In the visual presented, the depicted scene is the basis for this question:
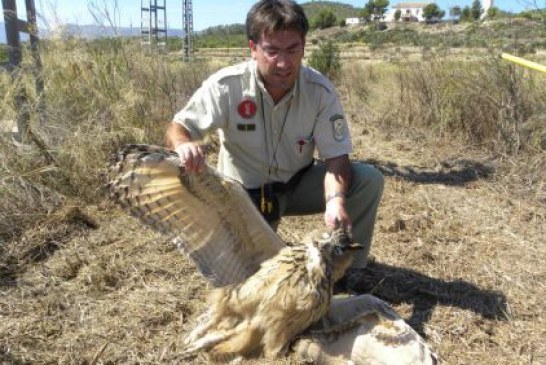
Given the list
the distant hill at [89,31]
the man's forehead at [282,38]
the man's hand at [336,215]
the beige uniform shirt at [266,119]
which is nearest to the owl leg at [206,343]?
the man's hand at [336,215]

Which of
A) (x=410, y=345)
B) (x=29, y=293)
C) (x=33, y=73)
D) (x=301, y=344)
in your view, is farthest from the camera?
(x=33, y=73)

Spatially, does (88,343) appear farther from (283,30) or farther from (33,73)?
(33,73)

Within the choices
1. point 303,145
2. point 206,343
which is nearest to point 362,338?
point 206,343

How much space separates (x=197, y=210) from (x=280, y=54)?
1.09 m

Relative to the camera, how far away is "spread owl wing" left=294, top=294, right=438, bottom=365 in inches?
96.2

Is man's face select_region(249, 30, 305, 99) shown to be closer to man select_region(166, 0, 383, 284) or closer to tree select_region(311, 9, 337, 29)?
man select_region(166, 0, 383, 284)

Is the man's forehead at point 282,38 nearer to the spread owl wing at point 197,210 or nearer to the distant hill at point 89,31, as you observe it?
the spread owl wing at point 197,210

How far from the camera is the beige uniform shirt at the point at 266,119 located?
3.36 meters

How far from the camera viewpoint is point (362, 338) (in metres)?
2.60

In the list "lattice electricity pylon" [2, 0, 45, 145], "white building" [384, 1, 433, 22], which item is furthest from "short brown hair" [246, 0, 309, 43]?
"white building" [384, 1, 433, 22]

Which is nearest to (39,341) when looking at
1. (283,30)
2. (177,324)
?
(177,324)

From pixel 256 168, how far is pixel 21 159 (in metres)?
2.37

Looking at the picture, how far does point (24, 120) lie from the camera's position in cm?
483

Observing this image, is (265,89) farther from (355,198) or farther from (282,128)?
(355,198)
